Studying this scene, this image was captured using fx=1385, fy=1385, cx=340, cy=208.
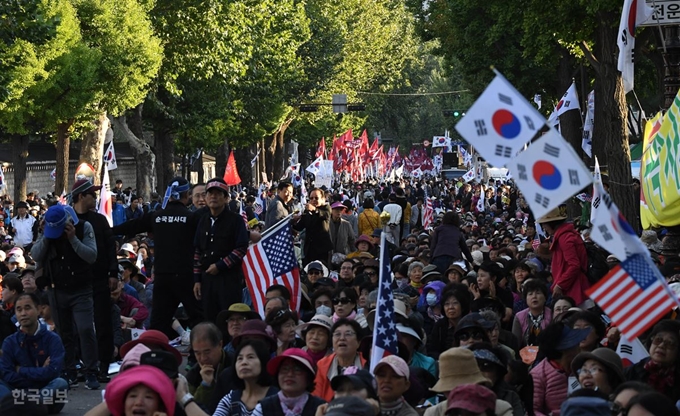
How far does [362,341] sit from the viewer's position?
985 centimetres

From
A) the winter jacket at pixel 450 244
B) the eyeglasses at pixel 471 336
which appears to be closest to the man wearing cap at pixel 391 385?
the eyeglasses at pixel 471 336

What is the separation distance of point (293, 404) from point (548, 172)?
272 centimetres

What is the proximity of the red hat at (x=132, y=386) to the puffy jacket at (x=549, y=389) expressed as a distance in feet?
→ 11.3

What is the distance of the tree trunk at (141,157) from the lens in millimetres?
44406

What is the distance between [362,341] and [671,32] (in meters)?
7.80

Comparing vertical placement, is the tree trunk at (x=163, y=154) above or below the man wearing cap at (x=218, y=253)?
above

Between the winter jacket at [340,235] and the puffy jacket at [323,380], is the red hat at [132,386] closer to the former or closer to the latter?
the puffy jacket at [323,380]

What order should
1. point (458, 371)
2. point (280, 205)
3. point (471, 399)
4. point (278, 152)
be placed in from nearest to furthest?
point (471, 399) → point (458, 371) → point (280, 205) → point (278, 152)

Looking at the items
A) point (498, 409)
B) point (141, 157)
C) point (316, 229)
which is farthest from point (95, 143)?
point (498, 409)

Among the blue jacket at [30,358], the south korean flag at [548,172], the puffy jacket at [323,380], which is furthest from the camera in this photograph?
the blue jacket at [30,358]

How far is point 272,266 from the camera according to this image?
1361 centimetres

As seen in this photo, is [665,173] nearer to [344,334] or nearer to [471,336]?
[471,336]

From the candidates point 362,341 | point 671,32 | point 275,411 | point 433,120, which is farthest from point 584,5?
point 433,120

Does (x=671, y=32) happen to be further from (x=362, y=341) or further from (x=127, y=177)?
(x=127, y=177)
